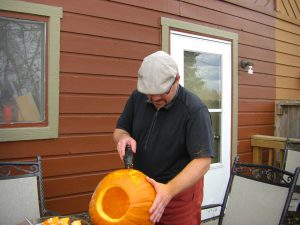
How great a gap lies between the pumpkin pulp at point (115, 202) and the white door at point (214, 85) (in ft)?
8.45

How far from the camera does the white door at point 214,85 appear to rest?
4.18 metres

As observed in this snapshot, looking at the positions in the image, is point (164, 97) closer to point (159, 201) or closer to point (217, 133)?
point (159, 201)

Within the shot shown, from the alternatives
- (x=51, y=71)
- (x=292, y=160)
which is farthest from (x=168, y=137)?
(x=292, y=160)

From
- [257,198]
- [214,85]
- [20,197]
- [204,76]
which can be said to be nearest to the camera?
[20,197]

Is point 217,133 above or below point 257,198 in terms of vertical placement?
above

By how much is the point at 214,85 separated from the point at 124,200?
10.3 feet

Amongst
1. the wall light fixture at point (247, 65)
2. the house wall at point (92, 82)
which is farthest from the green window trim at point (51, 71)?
the wall light fixture at point (247, 65)

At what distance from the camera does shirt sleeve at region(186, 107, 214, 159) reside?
170 cm

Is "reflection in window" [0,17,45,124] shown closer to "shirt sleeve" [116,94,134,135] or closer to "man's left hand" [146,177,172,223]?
"shirt sleeve" [116,94,134,135]

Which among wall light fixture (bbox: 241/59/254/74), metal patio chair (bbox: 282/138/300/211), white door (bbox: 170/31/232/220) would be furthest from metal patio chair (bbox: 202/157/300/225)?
wall light fixture (bbox: 241/59/254/74)

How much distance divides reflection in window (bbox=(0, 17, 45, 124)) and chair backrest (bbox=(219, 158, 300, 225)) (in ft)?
5.43

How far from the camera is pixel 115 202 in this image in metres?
1.69

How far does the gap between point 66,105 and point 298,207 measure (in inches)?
99.9

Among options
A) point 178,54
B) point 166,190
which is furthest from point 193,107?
point 178,54
